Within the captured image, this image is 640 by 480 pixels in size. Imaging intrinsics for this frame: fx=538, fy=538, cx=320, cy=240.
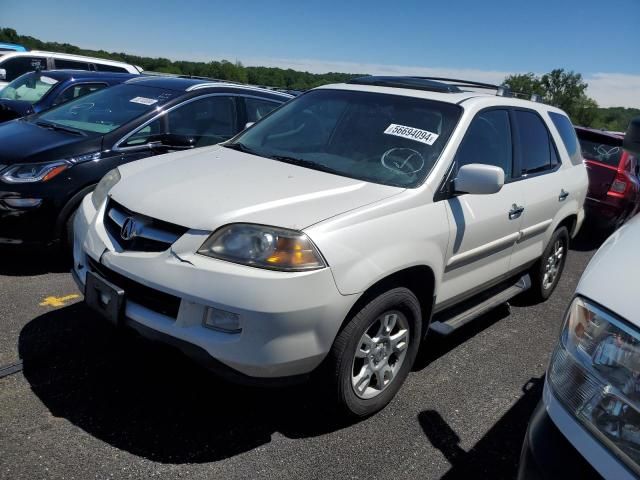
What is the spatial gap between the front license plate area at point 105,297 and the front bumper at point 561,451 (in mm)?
1826

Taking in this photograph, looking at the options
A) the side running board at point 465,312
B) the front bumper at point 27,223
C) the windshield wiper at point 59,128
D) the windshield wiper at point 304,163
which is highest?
the windshield wiper at point 304,163

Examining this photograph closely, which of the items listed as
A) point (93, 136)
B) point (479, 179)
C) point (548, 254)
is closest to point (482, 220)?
point (479, 179)

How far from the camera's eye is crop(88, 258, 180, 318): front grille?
2418mm

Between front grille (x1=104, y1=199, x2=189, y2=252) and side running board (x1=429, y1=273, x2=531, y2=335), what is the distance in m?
1.59

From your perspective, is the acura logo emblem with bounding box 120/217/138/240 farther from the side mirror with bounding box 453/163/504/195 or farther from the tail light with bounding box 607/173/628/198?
the tail light with bounding box 607/173/628/198

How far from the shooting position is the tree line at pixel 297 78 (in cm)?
2850

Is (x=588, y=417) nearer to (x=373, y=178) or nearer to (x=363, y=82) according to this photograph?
(x=373, y=178)

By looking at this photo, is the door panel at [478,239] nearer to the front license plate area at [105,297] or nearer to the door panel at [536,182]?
the door panel at [536,182]

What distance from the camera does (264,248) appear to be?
234 cm

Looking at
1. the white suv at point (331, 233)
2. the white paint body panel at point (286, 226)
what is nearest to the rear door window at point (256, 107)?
the white suv at point (331, 233)

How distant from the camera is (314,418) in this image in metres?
2.81

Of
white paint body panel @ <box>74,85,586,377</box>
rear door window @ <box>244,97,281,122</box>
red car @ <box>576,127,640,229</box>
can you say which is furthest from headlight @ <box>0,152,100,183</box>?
red car @ <box>576,127,640,229</box>

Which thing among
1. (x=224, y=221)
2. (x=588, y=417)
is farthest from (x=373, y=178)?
(x=588, y=417)

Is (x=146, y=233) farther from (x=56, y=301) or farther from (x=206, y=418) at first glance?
(x=56, y=301)
